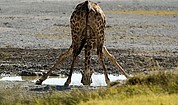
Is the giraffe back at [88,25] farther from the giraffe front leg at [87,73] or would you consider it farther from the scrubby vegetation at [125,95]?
the scrubby vegetation at [125,95]

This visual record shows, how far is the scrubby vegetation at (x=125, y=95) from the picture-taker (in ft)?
44.8

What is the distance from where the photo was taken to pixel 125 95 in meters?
14.7

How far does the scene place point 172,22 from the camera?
2000 inches

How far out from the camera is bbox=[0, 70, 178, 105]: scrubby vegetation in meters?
13.7

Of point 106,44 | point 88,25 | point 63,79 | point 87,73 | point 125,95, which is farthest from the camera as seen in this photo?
point 106,44

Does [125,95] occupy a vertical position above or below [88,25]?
below

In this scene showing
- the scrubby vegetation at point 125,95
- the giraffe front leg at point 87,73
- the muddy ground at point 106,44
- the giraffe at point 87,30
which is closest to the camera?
the scrubby vegetation at point 125,95

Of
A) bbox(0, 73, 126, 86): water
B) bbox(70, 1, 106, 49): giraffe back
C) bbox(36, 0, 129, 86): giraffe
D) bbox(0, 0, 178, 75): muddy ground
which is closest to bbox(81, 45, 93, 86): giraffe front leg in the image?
bbox(36, 0, 129, 86): giraffe

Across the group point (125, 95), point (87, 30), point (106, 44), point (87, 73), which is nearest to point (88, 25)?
point (87, 30)

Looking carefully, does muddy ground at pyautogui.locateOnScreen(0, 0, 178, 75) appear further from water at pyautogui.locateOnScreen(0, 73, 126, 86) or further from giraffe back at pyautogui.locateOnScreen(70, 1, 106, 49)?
giraffe back at pyautogui.locateOnScreen(70, 1, 106, 49)

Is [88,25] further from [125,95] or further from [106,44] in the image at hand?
[106,44]

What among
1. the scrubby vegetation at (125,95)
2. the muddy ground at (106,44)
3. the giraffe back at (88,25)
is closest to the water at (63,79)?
the muddy ground at (106,44)

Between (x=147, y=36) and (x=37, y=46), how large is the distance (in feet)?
29.3

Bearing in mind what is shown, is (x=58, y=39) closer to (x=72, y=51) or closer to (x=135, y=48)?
(x=135, y=48)
